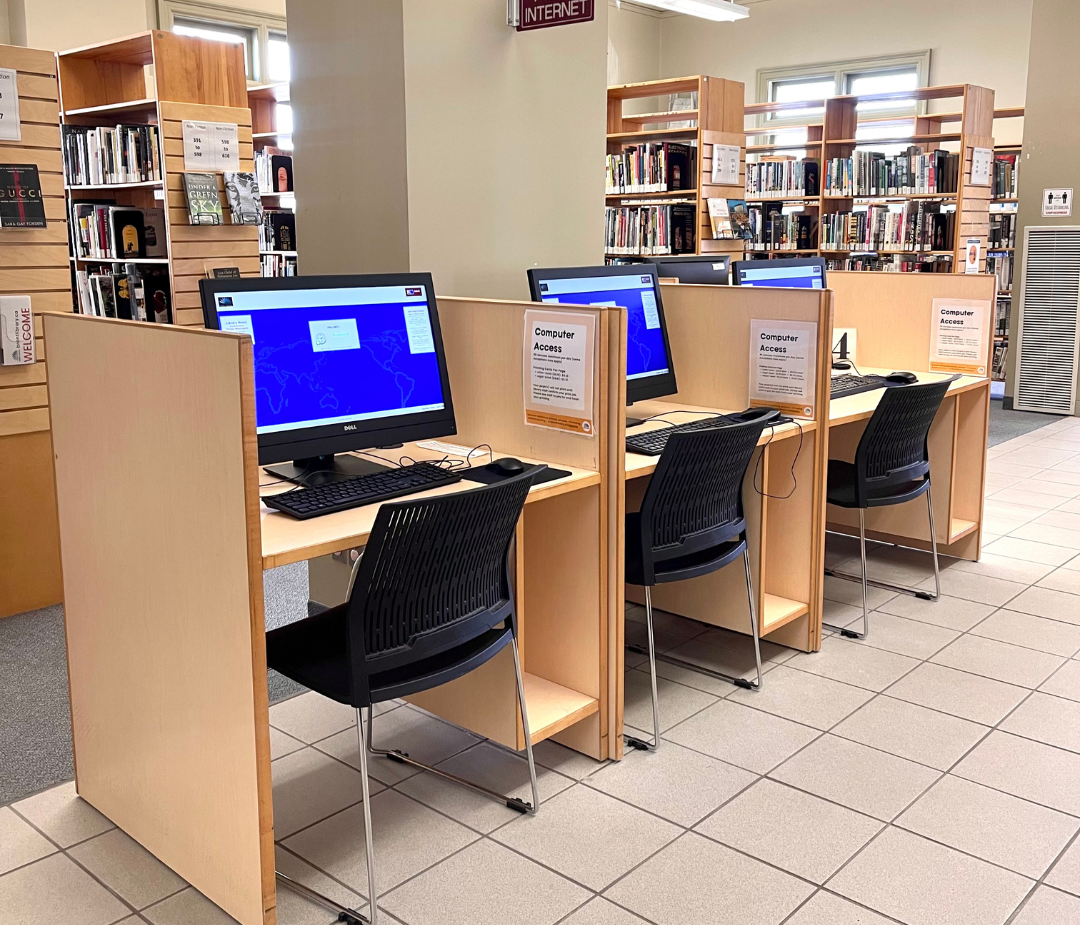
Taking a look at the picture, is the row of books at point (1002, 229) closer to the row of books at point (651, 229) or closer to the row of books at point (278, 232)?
the row of books at point (651, 229)

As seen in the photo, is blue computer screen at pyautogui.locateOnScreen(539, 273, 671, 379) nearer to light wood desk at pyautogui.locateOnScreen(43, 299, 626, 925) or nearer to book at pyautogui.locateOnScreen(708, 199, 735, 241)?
light wood desk at pyautogui.locateOnScreen(43, 299, 626, 925)

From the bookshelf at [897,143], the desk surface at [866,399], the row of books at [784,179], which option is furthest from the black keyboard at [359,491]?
the row of books at [784,179]

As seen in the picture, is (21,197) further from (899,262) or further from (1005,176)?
(1005,176)

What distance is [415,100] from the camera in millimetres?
2990

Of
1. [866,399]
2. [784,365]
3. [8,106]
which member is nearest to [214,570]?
[784,365]

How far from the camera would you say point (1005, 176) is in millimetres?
8414

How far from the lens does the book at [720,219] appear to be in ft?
22.5

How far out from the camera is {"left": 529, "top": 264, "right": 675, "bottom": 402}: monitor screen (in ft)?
9.52

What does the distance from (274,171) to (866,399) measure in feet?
15.4

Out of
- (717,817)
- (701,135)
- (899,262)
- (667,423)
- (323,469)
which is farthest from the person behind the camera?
(899,262)

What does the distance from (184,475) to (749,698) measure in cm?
172

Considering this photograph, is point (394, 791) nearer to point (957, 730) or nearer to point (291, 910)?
point (291, 910)

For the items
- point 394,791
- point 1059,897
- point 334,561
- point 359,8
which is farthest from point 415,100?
point 1059,897

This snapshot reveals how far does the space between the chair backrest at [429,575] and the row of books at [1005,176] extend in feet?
25.1
